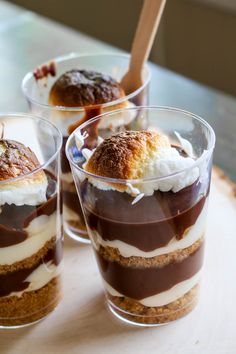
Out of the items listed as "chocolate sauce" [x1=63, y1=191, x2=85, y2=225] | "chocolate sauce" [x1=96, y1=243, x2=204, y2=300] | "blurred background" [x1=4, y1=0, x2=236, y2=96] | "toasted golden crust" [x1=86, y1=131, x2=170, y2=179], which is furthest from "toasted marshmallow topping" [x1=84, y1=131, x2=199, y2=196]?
"blurred background" [x1=4, y1=0, x2=236, y2=96]

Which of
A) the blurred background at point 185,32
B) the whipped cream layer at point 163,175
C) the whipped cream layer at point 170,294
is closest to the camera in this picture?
the whipped cream layer at point 163,175

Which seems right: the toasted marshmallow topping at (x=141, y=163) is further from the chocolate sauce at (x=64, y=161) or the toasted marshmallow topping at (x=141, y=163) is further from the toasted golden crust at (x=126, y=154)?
the chocolate sauce at (x=64, y=161)

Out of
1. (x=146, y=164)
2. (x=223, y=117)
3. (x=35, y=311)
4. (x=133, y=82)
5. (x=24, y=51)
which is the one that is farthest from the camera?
(x=24, y=51)

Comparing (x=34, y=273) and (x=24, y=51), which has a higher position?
(x=34, y=273)

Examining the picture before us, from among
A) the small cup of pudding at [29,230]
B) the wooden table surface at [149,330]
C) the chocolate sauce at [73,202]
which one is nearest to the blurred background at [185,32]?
the wooden table surface at [149,330]

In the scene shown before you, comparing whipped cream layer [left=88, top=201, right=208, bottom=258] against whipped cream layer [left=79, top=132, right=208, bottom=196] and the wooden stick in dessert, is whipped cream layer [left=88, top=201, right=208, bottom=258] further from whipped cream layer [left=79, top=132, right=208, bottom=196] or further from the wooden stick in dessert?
the wooden stick in dessert

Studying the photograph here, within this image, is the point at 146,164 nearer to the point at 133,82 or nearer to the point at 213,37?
the point at 133,82

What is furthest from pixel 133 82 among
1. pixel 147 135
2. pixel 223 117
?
pixel 223 117
